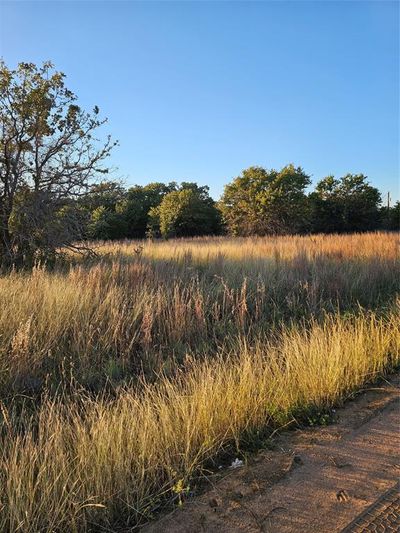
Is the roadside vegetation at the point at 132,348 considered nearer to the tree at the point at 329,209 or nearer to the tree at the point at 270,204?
the tree at the point at 270,204

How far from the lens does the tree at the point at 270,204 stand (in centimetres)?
3073

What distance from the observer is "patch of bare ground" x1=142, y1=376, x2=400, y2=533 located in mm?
2396

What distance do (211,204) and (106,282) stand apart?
3351 centimetres

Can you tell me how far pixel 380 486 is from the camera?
272cm

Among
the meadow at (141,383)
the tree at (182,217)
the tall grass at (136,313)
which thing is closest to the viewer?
the meadow at (141,383)

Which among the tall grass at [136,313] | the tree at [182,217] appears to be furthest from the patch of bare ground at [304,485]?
the tree at [182,217]

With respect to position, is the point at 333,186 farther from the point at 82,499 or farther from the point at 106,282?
the point at 82,499

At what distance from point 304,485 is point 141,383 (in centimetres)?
203

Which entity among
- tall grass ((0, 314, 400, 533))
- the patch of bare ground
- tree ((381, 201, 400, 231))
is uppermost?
tree ((381, 201, 400, 231))

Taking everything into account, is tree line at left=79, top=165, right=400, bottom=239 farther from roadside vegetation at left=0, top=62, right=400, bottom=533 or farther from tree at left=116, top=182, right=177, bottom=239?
roadside vegetation at left=0, top=62, right=400, bottom=533

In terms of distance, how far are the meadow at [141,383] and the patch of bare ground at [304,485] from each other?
173mm

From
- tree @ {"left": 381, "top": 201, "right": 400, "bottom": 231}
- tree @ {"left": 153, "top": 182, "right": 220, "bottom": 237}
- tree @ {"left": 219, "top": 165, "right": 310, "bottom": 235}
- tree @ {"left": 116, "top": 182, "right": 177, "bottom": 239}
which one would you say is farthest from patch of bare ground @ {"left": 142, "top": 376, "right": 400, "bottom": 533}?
tree @ {"left": 381, "top": 201, "right": 400, "bottom": 231}

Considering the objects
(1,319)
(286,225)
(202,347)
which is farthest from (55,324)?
(286,225)

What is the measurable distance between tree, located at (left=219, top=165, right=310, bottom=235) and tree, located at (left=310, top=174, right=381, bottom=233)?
641cm
